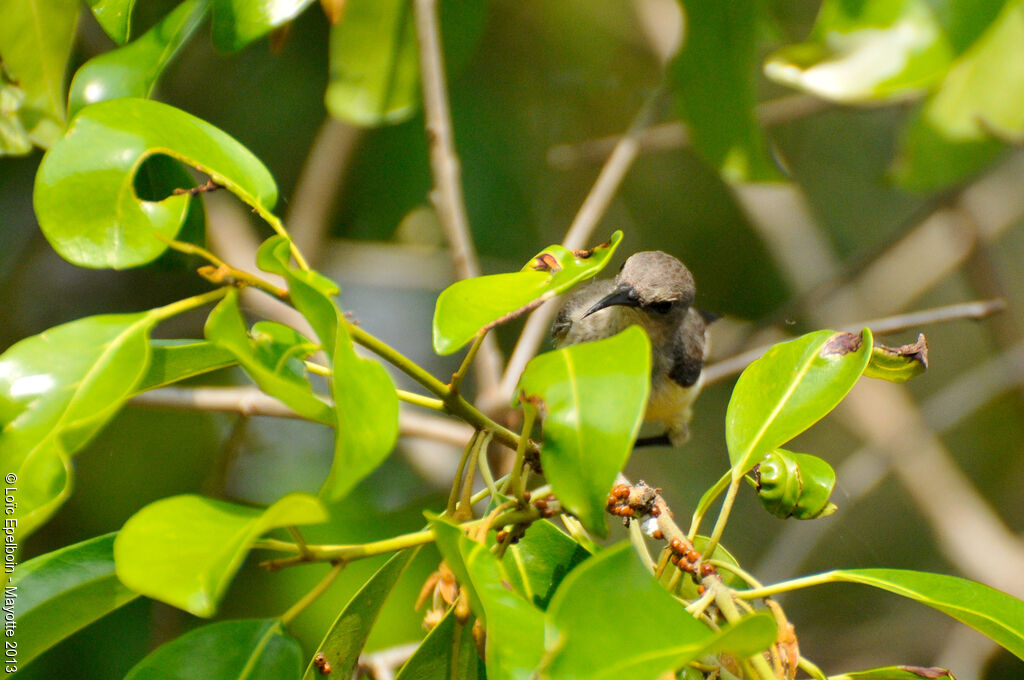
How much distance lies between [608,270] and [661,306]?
128 centimetres

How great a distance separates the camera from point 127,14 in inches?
59.5

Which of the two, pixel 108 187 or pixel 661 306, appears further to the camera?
pixel 661 306

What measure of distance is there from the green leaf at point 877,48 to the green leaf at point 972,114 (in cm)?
10

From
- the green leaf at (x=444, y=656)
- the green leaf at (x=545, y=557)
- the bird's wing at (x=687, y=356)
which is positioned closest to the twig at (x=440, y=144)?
the bird's wing at (x=687, y=356)

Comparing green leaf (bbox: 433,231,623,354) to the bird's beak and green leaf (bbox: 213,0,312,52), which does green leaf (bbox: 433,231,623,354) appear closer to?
green leaf (bbox: 213,0,312,52)

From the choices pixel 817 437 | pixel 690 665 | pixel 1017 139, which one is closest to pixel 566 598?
pixel 690 665

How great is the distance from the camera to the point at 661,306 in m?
2.91

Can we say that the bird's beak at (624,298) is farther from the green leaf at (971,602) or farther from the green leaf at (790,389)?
the green leaf at (971,602)

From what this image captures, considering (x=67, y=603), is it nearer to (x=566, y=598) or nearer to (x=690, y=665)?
(x=566, y=598)

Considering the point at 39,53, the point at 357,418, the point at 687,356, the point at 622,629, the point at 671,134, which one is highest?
the point at 671,134

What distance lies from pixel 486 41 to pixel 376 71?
197 centimetres

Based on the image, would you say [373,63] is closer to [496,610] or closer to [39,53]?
[39,53]

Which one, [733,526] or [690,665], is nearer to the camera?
[690,665]

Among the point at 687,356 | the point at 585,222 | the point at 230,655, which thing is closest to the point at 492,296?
the point at 230,655
